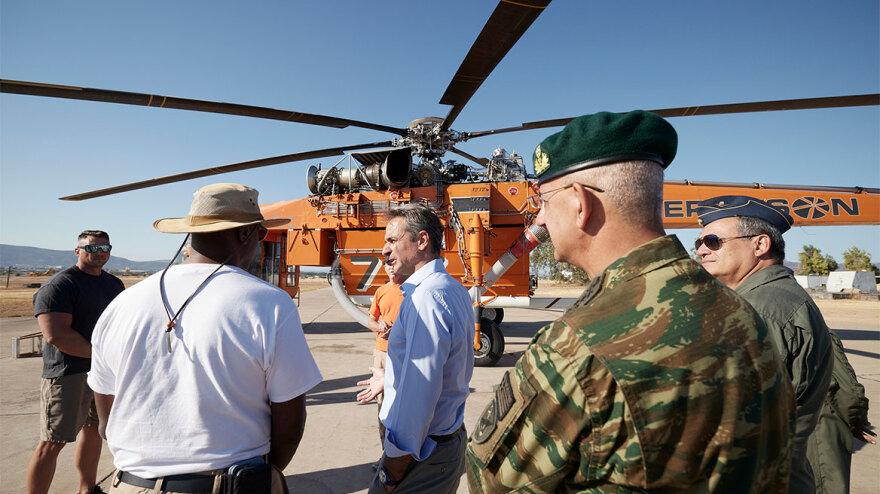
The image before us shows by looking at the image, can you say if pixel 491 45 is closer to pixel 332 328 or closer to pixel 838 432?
pixel 838 432

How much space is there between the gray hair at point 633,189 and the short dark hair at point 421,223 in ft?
4.52

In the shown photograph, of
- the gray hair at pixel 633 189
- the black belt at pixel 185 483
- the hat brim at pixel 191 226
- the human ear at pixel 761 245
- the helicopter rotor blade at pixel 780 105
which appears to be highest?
the helicopter rotor blade at pixel 780 105

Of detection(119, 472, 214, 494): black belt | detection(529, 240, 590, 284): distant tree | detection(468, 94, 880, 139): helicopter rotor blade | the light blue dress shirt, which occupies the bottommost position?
detection(529, 240, 590, 284): distant tree

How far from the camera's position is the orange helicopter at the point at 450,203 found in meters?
6.90

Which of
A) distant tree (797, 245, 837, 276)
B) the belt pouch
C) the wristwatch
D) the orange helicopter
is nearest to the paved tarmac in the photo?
the orange helicopter

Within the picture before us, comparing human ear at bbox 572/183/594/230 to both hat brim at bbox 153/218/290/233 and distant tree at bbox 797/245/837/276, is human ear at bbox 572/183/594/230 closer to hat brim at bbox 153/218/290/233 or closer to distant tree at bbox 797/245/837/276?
hat brim at bbox 153/218/290/233

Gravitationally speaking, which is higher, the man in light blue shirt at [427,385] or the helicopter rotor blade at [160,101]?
the helicopter rotor blade at [160,101]

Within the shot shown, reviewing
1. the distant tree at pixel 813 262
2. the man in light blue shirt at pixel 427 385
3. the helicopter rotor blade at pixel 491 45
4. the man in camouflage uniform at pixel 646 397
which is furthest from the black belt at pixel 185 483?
the distant tree at pixel 813 262

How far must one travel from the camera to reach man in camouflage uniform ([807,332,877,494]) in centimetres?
205

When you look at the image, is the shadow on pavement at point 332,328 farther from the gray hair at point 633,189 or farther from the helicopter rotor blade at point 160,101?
the gray hair at point 633,189

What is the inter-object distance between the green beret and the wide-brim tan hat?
1277 millimetres

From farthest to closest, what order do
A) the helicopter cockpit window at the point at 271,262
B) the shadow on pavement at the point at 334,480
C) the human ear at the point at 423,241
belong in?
the helicopter cockpit window at the point at 271,262 → the shadow on pavement at the point at 334,480 → the human ear at the point at 423,241

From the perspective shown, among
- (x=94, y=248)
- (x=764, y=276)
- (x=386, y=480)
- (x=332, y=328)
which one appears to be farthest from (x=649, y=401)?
(x=332, y=328)

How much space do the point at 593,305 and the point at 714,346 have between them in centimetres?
23
